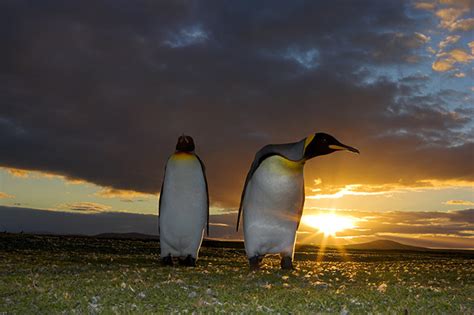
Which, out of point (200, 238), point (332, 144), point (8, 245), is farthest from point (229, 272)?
point (8, 245)

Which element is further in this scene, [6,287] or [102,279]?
[102,279]

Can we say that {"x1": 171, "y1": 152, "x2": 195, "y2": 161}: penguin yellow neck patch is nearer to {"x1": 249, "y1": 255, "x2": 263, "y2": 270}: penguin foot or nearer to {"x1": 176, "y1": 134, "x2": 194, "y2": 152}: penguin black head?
{"x1": 176, "y1": 134, "x2": 194, "y2": 152}: penguin black head

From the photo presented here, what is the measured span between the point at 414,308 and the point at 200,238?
208 inches

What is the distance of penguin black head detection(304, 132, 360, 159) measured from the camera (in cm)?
942

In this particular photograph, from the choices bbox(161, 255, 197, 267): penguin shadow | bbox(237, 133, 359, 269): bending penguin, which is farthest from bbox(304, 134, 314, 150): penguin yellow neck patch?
bbox(161, 255, 197, 267): penguin shadow

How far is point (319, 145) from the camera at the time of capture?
30.9 ft

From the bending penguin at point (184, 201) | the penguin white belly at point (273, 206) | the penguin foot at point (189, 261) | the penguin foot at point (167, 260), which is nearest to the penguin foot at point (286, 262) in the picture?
the penguin white belly at point (273, 206)

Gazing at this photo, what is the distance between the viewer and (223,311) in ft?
18.4

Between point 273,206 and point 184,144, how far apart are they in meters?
2.31

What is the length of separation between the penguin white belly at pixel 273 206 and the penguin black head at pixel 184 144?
156cm

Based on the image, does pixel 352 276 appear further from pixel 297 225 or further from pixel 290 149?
pixel 290 149

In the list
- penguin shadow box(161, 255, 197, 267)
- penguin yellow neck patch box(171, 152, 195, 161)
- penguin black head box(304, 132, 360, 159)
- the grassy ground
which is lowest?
the grassy ground

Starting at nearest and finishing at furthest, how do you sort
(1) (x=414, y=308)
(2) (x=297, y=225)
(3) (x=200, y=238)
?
1. (1) (x=414, y=308)
2. (2) (x=297, y=225)
3. (3) (x=200, y=238)

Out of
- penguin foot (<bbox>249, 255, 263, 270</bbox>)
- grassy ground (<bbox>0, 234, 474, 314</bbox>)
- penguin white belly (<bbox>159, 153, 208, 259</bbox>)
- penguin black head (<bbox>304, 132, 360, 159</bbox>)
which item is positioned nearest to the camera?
grassy ground (<bbox>0, 234, 474, 314</bbox>)
